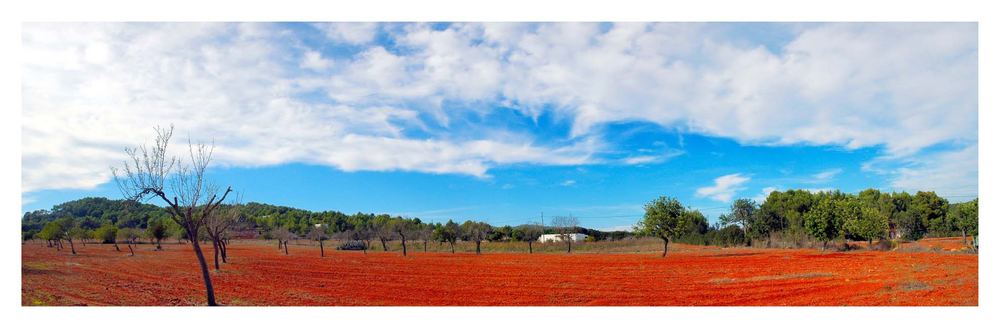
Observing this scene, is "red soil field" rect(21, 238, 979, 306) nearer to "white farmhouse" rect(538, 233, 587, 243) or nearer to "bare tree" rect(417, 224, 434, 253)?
"bare tree" rect(417, 224, 434, 253)

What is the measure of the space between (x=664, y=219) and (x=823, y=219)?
9162 millimetres

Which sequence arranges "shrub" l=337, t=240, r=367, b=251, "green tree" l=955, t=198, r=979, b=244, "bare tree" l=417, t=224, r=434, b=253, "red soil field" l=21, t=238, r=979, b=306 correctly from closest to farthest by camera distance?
"red soil field" l=21, t=238, r=979, b=306 < "green tree" l=955, t=198, r=979, b=244 < "shrub" l=337, t=240, r=367, b=251 < "bare tree" l=417, t=224, r=434, b=253

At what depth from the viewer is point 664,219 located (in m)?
31.3

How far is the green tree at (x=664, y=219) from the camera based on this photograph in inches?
1231

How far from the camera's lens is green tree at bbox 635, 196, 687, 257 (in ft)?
103

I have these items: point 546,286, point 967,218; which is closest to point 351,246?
point 546,286

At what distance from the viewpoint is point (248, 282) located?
17625 mm

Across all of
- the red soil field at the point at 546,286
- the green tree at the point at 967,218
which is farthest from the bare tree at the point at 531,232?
the green tree at the point at 967,218

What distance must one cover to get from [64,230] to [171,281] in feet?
80.4

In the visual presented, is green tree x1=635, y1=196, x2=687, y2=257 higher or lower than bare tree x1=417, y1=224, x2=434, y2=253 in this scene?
higher

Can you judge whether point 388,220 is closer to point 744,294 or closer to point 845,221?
point 845,221

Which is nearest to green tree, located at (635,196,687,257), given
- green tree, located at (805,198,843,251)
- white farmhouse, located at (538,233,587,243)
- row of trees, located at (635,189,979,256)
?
row of trees, located at (635,189,979,256)

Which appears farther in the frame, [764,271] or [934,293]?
[764,271]

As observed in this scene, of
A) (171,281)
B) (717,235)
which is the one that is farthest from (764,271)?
(717,235)
